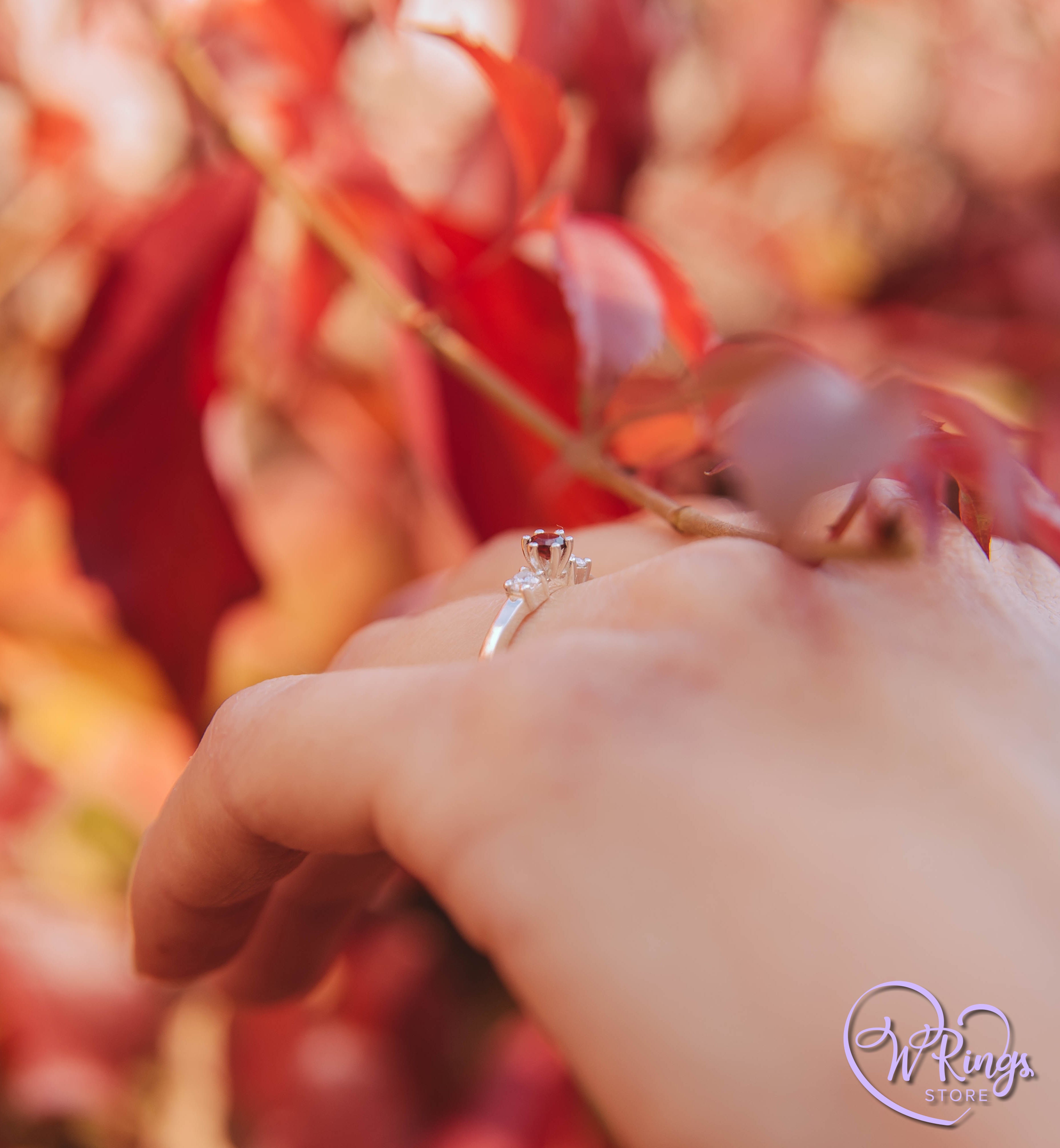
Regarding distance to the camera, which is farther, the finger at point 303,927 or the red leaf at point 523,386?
the red leaf at point 523,386

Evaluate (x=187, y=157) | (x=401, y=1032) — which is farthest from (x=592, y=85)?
(x=401, y=1032)

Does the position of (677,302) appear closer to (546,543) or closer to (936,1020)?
(546,543)


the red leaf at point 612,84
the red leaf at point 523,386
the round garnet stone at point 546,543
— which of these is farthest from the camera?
the red leaf at point 612,84

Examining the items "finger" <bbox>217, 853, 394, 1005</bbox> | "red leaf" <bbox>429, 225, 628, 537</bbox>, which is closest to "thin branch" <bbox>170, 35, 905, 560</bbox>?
"red leaf" <bbox>429, 225, 628, 537</bbox>

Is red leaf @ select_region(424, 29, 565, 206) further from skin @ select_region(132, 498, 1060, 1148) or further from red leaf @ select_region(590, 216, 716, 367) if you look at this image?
skin @ select_region(132, 498, 1060, 1148)

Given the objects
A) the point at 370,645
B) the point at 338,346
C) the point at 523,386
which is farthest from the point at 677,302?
the point at 338,346

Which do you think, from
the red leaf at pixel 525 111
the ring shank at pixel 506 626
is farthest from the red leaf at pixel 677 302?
the ring shank at pixel 506 626

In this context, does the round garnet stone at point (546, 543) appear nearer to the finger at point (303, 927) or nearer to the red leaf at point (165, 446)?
the finger at point (303, 927)

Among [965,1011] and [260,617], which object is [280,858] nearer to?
[965,1011]
